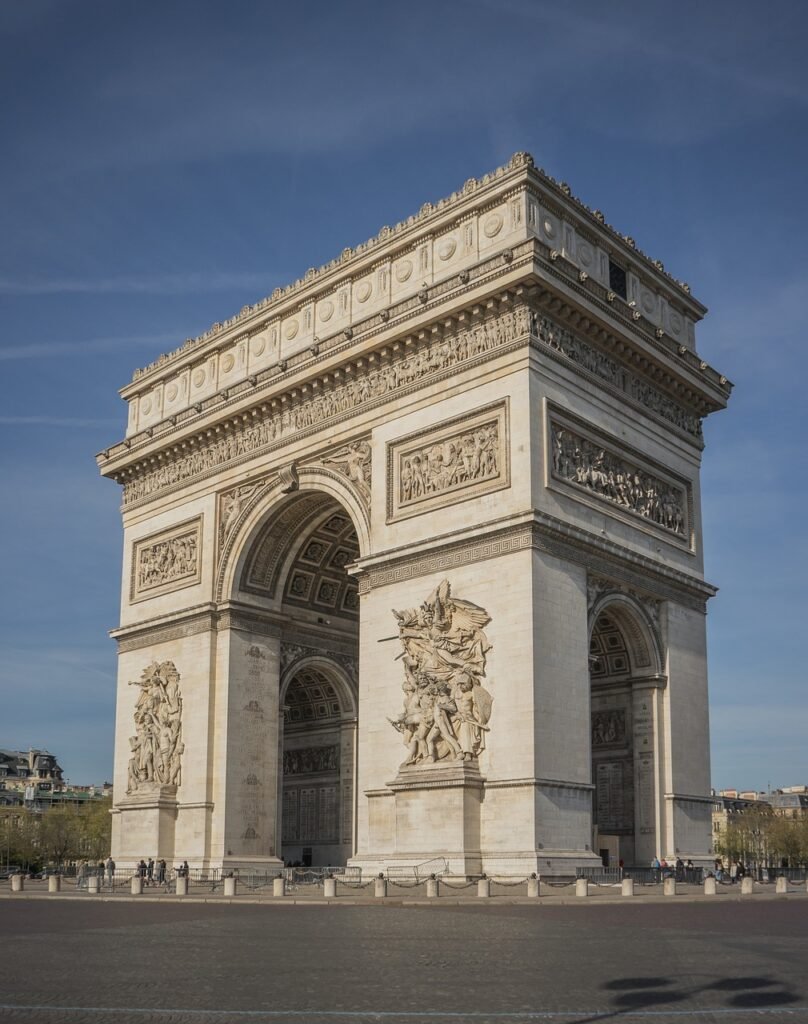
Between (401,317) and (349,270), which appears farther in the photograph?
(349,270)

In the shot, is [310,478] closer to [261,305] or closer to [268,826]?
[261,305]

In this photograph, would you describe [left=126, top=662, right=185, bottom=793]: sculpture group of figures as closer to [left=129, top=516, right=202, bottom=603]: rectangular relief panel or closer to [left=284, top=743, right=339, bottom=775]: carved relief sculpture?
[left=129, top=516, right=202, bottom=603]: rectangular relief panel

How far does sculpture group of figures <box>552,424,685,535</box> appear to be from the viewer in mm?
29703

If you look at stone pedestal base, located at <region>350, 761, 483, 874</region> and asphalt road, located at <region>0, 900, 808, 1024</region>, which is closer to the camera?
asphalt road, located at <region>0, 900, 808, 1024</region>

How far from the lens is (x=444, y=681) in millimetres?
28531

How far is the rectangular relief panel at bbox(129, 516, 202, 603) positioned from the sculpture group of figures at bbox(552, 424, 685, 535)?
13025 mm

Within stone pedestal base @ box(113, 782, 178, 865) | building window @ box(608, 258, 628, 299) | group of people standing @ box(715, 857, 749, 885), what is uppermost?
building window @ box(608, 258, 628, 299)

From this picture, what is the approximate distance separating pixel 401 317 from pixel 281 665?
11859 mm

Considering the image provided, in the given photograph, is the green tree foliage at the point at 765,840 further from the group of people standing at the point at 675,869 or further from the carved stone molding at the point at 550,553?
the group of people standing at the point at 675,869

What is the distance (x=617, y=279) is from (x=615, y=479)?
19.5ft

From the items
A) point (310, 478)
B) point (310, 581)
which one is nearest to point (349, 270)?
point (310, 478)

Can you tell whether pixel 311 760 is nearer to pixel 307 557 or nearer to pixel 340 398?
pixel 307 557

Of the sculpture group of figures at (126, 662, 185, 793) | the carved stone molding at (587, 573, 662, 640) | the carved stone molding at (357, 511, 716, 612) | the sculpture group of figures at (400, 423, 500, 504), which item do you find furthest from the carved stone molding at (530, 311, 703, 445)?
the sculpture group of figures at (126, 662, 185, 793)

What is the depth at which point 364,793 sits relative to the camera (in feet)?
98.2
